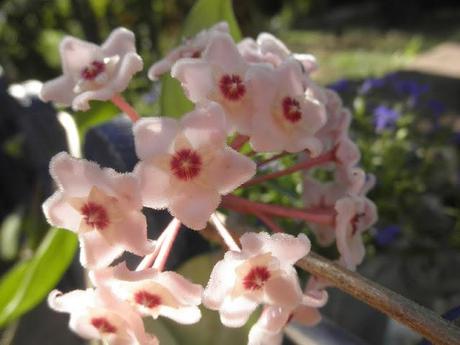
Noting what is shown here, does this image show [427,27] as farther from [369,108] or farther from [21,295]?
[21,295]

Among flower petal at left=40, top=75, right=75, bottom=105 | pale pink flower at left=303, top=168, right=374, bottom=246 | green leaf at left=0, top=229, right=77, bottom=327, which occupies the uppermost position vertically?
flower petal at left=40, top=75, right=75, bottom=105

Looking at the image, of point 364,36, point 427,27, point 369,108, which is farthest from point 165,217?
point 427,27

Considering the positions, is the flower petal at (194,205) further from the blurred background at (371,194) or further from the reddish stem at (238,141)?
the blurred background at (371,194)

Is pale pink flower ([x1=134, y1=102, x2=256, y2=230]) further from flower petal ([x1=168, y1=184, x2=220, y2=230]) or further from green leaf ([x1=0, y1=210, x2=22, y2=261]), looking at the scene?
green leaf ([x1=0, y1=210, x2=22, y2=261])

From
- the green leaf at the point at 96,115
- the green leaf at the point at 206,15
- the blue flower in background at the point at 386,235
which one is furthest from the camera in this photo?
the blue flower in background at the point at 386,235

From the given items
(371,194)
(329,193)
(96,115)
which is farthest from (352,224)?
(371,194)

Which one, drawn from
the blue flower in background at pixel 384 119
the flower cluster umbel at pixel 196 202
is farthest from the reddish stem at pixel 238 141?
the blue flower in background at pixel 384 119

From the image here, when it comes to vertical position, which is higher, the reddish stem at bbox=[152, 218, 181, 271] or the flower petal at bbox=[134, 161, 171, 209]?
the flower petal at bbox=[134, 161, 171, 209]

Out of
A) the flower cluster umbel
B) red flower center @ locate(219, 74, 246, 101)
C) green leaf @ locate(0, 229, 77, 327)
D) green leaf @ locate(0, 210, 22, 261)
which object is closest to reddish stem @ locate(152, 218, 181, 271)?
the flower cluster umbel
